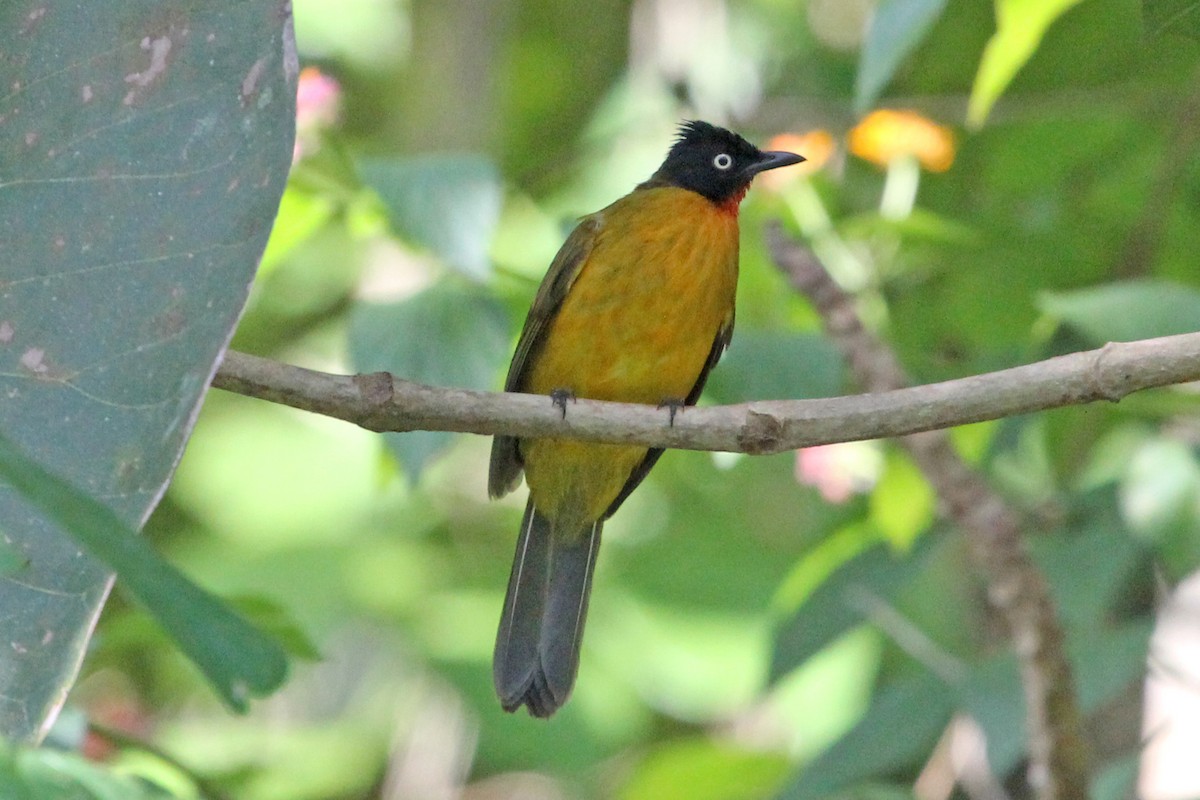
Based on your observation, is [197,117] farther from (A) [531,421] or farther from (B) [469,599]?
(B) [469,599]

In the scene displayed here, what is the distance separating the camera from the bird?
3768 mm

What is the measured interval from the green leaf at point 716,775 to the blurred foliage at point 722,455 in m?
0.01

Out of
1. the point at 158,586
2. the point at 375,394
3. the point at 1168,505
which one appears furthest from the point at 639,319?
the point at 158,586

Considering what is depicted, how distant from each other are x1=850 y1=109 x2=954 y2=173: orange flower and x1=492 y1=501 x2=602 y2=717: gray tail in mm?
1279

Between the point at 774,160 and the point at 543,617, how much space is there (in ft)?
4.48

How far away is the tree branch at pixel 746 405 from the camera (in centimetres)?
196

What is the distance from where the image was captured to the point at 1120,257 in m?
3.84

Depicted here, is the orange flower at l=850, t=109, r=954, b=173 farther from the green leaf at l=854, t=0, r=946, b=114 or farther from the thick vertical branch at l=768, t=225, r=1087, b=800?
the green leaf at l=854, t=0, r=946, b=114

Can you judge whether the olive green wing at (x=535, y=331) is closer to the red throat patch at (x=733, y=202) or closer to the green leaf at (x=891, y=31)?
the red throat patch at (x=733, y=202)

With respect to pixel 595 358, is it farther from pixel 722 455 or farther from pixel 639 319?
pixel 722 455

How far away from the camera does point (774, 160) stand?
390cm

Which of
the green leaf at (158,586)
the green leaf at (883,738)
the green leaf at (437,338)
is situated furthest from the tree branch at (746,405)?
the green leaf at (883,738)

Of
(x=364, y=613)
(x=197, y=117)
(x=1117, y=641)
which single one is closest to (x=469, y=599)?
(x=364, y=613)

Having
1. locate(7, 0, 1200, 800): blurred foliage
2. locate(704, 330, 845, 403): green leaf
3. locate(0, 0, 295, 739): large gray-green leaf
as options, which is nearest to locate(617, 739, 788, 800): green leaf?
locate(7, 0, 1200, 800): blurred foliage
